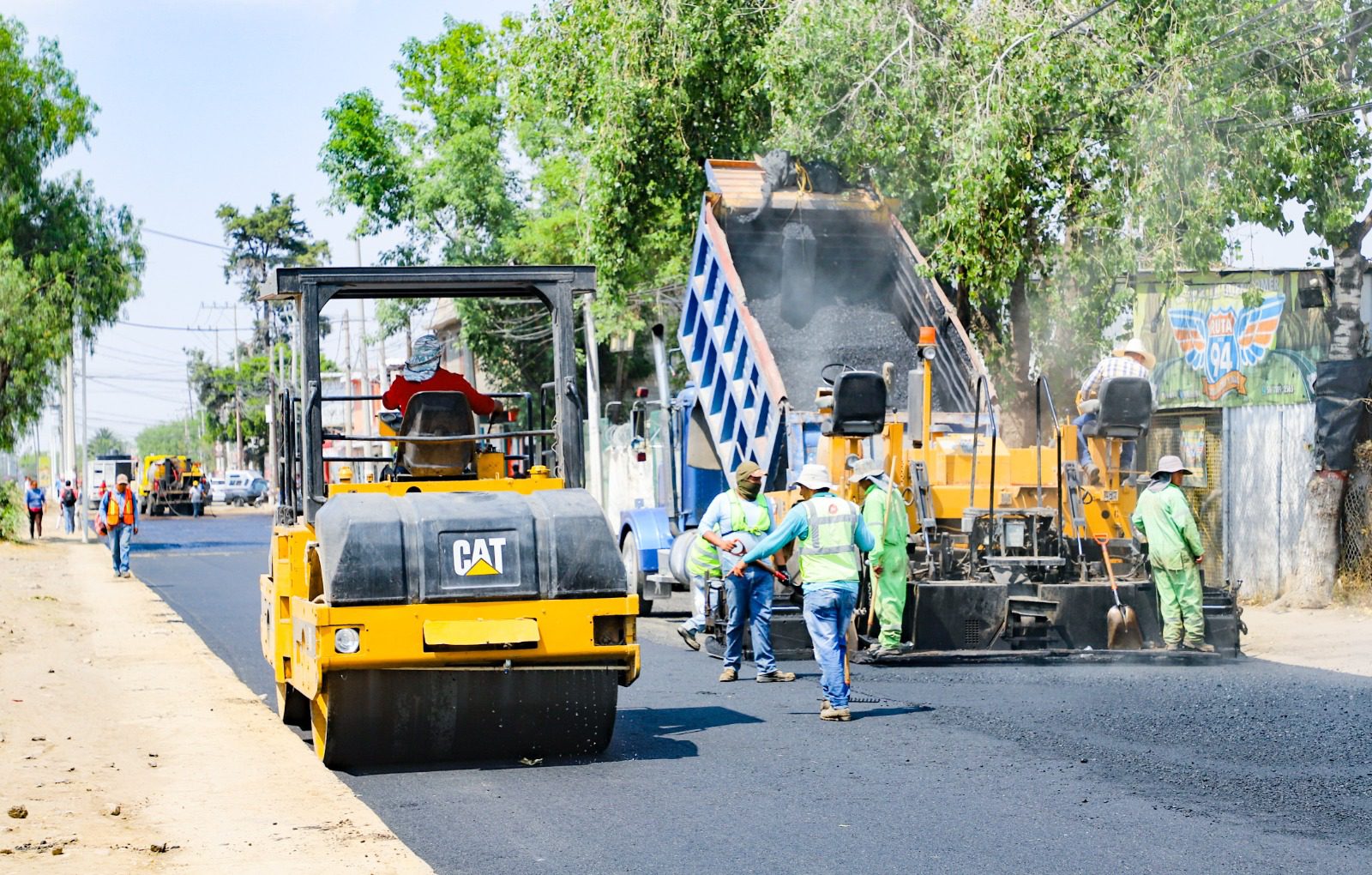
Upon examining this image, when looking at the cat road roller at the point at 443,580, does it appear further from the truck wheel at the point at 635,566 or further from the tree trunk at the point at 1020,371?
the tree trunk at the point at 1020,371

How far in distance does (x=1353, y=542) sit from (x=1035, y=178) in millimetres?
4571

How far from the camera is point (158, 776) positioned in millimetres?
8039

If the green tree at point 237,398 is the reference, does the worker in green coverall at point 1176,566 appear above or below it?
below

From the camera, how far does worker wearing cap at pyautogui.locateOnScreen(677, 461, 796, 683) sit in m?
11.3

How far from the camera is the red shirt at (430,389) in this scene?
866cm

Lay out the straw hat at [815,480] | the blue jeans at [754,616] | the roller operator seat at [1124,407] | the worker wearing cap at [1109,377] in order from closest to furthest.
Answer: the straw hat at [815,480]
the blue jeans at [754,616]
the roller operator seat at [1124,407]
the worker wearing cap at [1109,377]

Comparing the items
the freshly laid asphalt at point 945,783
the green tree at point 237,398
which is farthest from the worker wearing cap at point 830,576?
the green tree at point 237,398

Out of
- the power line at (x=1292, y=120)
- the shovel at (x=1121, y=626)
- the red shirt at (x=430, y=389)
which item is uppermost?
the power line at (x=1292, y=120)

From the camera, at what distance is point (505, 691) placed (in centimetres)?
789

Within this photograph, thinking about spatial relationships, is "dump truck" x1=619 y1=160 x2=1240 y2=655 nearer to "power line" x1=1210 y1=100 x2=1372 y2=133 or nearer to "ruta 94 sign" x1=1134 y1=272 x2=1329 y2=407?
"power line" x1=1210 y1=100 x2=1372 y2=133

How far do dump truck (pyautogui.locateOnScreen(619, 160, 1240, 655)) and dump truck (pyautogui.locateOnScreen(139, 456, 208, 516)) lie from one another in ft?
154

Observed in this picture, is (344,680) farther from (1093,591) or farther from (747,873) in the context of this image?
(1093,591)

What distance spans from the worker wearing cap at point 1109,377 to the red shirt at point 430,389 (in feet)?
18.2

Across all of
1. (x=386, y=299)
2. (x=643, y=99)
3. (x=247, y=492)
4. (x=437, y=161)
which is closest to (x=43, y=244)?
(x=437, y=161)
